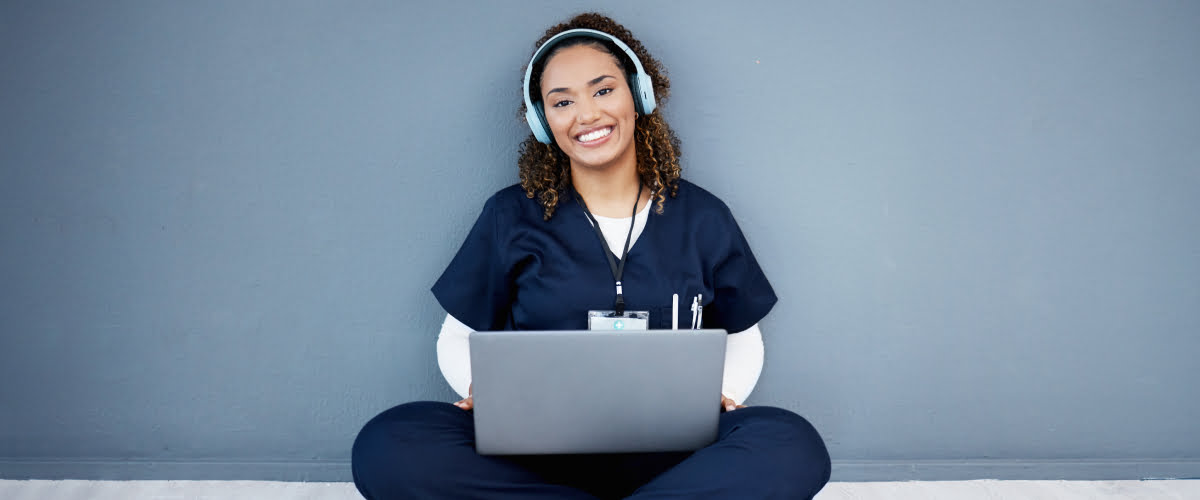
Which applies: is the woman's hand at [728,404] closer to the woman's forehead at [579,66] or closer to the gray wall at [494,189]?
the gray wall at [494,189]

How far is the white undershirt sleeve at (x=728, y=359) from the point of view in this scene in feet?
5.08

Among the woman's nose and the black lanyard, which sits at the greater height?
the woman's nose

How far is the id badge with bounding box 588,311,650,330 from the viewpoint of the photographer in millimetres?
1387

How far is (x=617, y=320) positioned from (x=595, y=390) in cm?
32

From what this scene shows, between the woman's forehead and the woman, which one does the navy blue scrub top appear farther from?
the woman's forehead

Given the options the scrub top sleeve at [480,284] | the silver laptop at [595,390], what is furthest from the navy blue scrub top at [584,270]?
the silver laptop at [595,390]

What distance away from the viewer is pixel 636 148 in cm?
164

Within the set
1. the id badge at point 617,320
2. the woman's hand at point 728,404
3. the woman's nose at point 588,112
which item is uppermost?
the woman's nose at point 588,112

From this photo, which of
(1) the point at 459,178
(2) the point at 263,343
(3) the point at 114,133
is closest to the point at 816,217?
(1) the point at 459,178

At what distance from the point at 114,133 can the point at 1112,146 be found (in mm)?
2561

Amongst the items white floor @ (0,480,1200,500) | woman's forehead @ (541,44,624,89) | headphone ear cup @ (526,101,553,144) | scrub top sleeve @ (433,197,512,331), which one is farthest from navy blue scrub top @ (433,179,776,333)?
white floor @ (0,480,1200,500)

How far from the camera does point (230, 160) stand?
176 cm

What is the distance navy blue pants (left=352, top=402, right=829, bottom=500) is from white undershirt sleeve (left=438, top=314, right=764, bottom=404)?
0.27 meters

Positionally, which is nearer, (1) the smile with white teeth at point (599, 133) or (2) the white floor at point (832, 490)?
(1) the smile with white teeth at point (599, 133)
